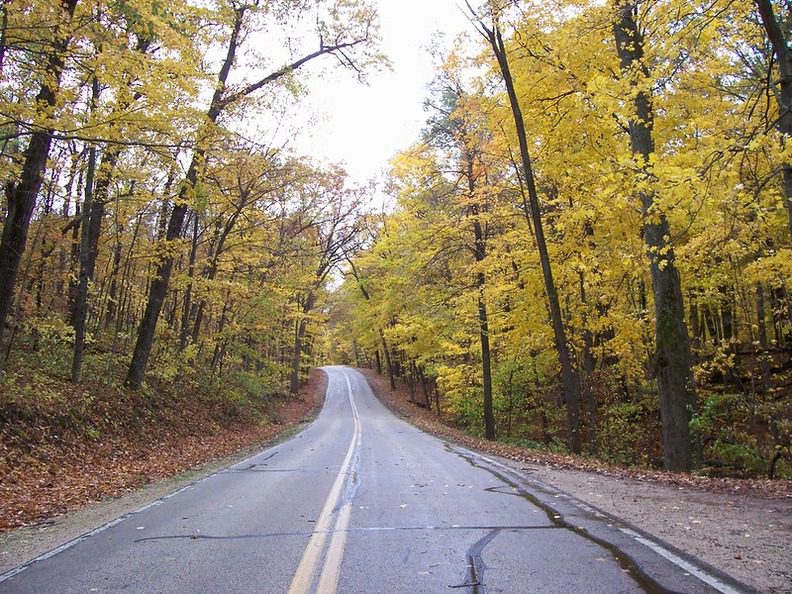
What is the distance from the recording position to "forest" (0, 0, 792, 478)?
8000 mm

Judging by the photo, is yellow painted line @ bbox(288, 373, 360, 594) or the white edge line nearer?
yellow painted line @ bbox(288, 373, 360, 594)

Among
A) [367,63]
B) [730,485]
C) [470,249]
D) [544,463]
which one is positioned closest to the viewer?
[730,485]

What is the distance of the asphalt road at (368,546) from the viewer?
414 centimetres

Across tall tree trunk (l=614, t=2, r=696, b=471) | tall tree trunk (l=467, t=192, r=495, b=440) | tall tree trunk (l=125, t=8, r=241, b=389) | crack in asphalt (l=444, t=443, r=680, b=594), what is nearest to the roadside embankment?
crack in asphalt (l=444, t=443, r=680, b=594)

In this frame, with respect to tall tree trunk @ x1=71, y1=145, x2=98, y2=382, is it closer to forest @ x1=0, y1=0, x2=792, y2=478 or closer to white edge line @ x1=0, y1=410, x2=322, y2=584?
forest @ x1=0, y1=0, x2=792, y2=478

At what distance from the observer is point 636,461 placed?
626 inches

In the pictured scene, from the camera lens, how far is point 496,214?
58.0ft

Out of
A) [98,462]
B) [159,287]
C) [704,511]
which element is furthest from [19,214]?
[704,511]

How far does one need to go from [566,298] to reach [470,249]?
487cm

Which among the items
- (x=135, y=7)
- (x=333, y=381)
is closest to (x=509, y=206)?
(x=135, y=7)

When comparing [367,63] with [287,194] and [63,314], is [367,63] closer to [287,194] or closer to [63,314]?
[287,194]

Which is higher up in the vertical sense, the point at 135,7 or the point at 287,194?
the point at 287,194

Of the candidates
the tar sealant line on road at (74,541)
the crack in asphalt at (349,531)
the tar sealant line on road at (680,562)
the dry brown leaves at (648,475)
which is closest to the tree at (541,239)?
the dry brown leaves at (648,475)

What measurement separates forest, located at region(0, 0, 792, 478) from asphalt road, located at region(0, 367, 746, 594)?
4470 millimetres
